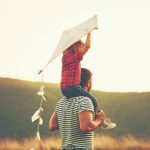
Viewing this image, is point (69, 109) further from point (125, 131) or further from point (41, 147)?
point (125, 131)

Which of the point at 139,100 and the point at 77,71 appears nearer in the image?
the point at 77,71

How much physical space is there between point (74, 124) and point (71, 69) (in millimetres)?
467

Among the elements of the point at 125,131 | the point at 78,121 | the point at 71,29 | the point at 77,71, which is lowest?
the point at 125,131

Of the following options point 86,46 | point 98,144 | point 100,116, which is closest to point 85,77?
point 86,46

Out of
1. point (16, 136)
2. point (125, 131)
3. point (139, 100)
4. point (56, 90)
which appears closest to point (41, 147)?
point (16, 136)

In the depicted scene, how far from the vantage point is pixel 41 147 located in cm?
1493

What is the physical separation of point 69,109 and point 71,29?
67 cm

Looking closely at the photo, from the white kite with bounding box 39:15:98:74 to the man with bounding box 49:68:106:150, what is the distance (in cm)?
30

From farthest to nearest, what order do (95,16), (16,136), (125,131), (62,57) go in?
(125,131), (16,136), (62,57), (95,16)

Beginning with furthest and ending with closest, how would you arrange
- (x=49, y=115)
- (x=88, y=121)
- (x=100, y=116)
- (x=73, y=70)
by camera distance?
(x=49, y=115) < (x=73, y=70) < (x=100, y=116) < (x=88, y=121)

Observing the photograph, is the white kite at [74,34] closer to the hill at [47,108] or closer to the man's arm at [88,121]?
the man's arm at [88,121]

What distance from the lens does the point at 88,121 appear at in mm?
4188

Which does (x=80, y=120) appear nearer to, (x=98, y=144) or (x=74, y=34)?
(x=74, y=34)

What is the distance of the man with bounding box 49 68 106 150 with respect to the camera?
4227mm
